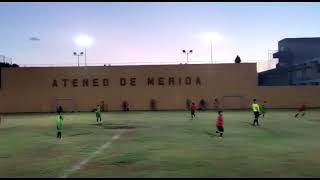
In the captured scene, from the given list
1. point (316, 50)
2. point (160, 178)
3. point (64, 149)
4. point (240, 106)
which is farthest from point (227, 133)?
point (316, 50)

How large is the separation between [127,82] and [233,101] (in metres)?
14.5

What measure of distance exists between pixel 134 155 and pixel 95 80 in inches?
1994

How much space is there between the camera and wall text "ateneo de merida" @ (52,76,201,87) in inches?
2665

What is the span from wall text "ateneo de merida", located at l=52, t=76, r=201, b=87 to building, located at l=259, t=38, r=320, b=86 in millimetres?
19912

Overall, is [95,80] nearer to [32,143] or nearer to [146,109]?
[146,109]

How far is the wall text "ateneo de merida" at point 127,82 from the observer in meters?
67.7

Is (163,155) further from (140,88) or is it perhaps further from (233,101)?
(140,88)

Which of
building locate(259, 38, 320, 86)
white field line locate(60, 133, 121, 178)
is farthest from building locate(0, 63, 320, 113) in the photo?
white field line locate(60, 133, 121, 178)

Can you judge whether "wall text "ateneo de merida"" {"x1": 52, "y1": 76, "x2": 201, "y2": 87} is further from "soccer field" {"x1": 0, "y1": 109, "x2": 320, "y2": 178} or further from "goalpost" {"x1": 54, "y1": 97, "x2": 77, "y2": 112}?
"soccer field" {"x1": 0, "y1": 109, "x2": 320, "y2": 178}

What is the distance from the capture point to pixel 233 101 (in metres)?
67.0

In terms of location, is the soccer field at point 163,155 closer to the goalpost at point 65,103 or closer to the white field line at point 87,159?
the white field line at point 87,159

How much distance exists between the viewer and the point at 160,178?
527 inches

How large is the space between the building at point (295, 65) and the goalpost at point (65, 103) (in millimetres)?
32046

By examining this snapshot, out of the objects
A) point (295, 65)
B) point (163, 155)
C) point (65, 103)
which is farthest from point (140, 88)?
point (163, 155)
